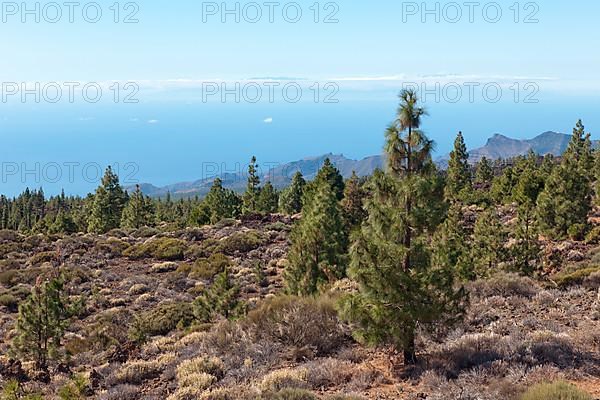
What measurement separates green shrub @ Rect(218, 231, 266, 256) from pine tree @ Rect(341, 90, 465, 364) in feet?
102

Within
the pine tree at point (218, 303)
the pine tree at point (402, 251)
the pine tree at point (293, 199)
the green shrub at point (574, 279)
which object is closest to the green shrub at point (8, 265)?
the pine tree at point (218, 303)

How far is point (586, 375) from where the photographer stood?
27.0 feet

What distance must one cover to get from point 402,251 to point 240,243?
3281 cm

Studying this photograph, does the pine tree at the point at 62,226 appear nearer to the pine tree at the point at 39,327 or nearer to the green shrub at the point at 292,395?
the pine tree at the point at 39,327

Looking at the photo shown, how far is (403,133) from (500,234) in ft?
45.9

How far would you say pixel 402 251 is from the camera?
866 cm

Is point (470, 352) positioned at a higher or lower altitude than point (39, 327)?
higher

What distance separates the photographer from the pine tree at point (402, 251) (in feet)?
28.4

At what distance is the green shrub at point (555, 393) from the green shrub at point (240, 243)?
33.3m

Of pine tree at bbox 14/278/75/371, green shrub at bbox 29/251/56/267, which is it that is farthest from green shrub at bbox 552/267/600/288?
green shrub at bbox 29/251/56/267

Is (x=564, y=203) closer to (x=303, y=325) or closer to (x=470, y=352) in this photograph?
(x=470, y=352)

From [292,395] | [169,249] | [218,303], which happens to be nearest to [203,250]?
[169,249]

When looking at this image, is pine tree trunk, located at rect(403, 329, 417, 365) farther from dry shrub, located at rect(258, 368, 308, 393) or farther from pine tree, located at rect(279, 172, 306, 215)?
pine tree, located at rect(279, 172, 306, 215)

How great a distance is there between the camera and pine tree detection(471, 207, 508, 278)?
66.0 ft
